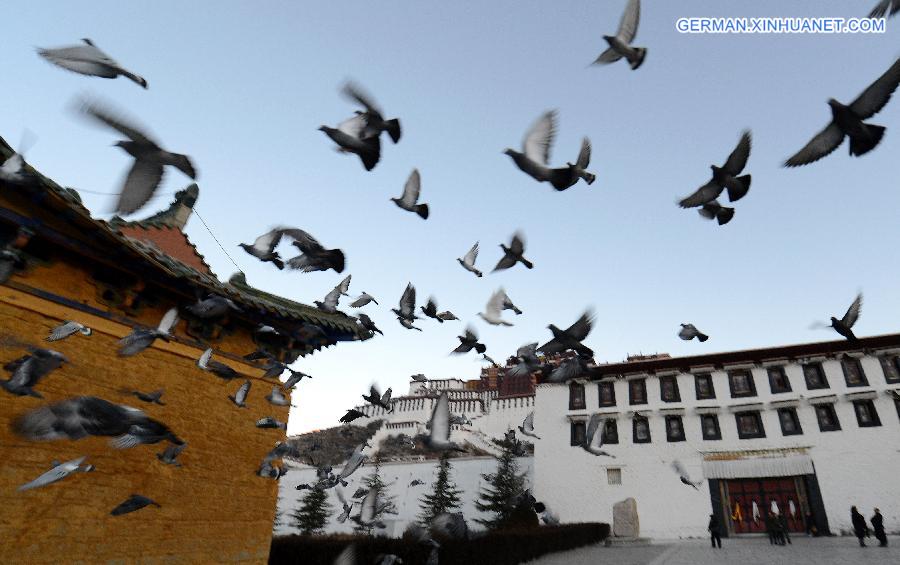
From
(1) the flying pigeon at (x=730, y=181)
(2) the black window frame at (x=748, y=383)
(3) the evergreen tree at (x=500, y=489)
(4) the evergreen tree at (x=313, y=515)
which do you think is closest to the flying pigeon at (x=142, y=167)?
(1) the flying pigeon at (x=730, y=181)

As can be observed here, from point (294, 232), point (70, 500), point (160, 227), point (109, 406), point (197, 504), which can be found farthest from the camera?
point (160, 227)

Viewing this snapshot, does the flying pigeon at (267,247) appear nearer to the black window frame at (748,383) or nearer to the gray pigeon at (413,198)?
the gray pigeon at (413,198)

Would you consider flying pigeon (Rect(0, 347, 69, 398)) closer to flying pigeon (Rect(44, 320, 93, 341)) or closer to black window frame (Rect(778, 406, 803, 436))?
A: flying pigeon (Rect(44, 320, 93, 341))

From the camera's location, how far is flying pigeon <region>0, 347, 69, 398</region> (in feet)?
19.0

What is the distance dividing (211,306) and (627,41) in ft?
Result: 22.8

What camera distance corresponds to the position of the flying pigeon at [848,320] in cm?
671

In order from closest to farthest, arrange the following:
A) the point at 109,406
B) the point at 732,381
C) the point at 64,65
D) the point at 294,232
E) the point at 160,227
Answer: the point at 64,65 < the point at 109,406 < the point at 294,232 < the point at 160,227 < the point at 732,381

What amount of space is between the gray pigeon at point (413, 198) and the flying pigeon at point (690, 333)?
567 centimetres

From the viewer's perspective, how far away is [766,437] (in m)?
26.4

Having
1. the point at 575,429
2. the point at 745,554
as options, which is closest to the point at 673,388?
the point at 575,429

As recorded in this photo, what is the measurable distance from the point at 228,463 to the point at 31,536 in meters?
2.82

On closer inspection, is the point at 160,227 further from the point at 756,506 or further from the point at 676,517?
the point at 756,506

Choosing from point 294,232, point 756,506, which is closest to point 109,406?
point 294,232

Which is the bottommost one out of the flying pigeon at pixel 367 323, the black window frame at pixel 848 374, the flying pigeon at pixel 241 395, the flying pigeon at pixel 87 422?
the flying pigeon at pixel 87 422
